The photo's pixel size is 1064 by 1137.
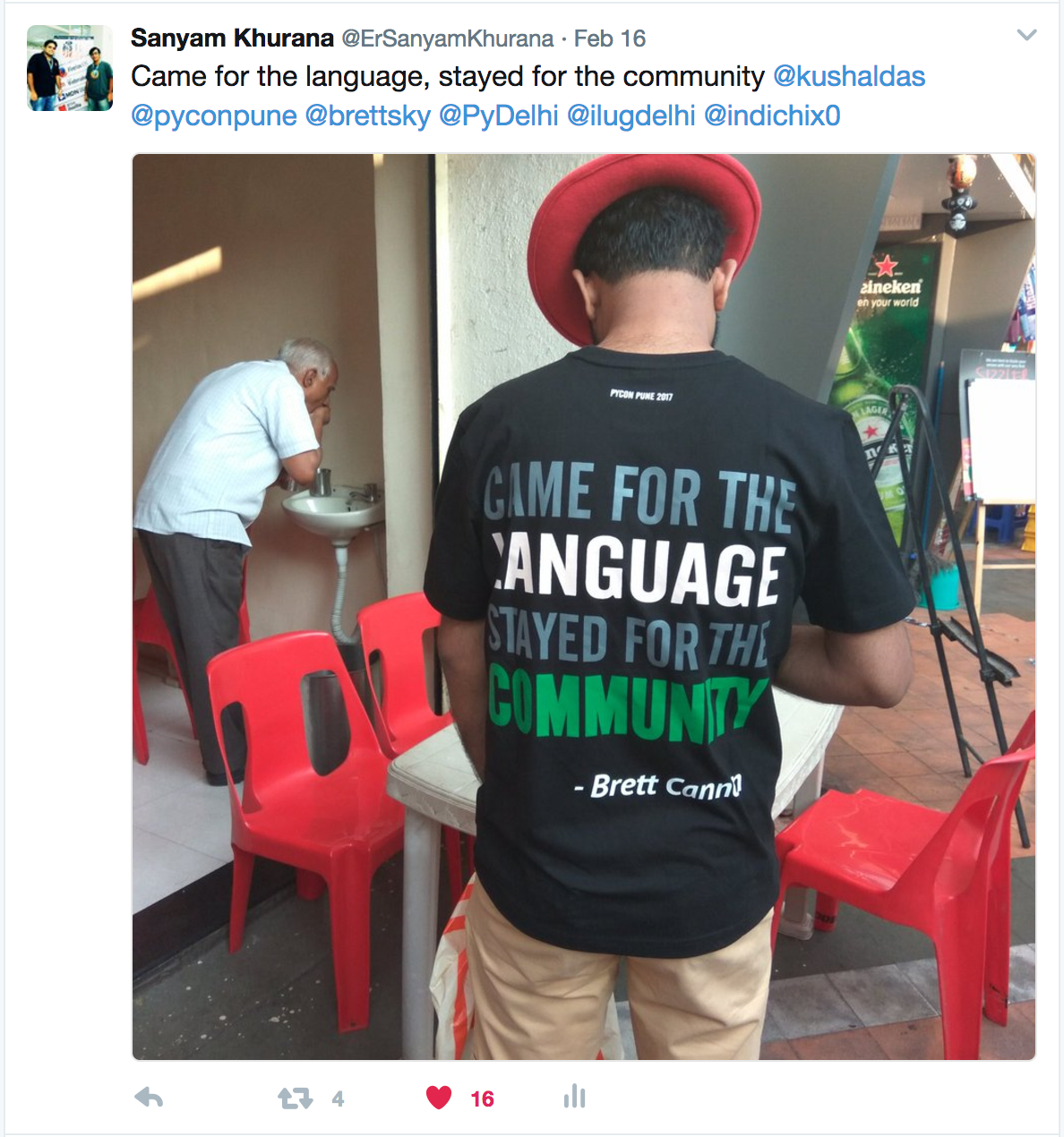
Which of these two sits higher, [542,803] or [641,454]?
[641,454]

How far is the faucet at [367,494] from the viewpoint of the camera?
3715mm

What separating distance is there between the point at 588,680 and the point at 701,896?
11.8 inches

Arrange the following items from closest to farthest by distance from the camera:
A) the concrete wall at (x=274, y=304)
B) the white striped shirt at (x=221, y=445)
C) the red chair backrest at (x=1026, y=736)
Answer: the red chair backrest at (x=1026, y=736) < the white striped shirt at (x=221, y=445) < the concrete wall at (x=274, y=304)

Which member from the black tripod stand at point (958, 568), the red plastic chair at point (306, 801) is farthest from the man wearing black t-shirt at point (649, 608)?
the black tripod stand at point (958, 568)

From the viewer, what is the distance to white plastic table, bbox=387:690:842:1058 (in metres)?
1.58

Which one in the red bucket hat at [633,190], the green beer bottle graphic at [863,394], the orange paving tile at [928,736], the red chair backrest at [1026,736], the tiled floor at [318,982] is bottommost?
the tiled floor at [318,982]

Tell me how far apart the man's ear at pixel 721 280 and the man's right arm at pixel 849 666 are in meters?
0.42

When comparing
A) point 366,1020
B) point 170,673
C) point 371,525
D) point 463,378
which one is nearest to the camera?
point 366,1020
